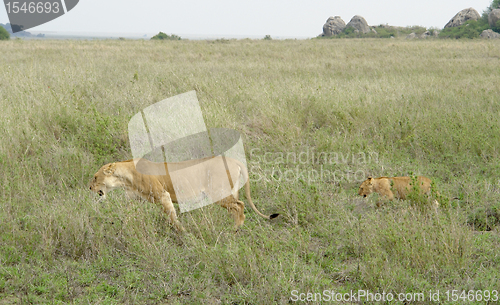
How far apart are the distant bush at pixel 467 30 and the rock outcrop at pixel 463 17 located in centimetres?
672

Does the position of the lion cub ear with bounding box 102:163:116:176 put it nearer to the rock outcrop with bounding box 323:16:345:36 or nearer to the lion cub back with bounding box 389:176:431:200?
the lion cub back with bounding box 389:176:431:200

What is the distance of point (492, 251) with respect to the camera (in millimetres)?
3330

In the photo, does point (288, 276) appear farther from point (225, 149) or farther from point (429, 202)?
point (225, 149)

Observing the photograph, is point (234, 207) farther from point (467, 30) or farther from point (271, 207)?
point (467, 30)

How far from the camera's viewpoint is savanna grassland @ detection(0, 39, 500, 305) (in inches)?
119

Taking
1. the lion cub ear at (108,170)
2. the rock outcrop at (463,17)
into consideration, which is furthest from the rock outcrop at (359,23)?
the lion cub ear at (108,170)

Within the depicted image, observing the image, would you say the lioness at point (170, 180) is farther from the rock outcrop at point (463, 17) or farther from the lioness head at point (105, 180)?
the rock outcrop at point (463, 17)

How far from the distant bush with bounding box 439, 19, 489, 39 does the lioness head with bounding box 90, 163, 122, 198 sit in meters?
42.2

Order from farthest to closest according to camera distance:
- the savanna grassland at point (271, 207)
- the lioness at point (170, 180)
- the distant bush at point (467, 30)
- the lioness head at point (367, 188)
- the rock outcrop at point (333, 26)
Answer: the rock outcrop at point (333, 26) → the distant bush at point (467, 30) → the lioness head at point (367, 188) → the lioness at point (170, 180) → the savanna grassland at point (271, 207)

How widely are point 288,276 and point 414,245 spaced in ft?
3.71

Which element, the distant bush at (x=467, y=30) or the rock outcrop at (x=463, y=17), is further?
the rock outcrop at (x=463, y=17)

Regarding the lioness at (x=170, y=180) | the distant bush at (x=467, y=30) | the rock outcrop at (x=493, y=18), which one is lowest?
the lioness at (x=170, y=180)

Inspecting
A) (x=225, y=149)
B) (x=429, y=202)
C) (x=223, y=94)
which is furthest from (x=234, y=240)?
(x=223, y=94)

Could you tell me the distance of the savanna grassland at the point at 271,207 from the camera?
3018mm
